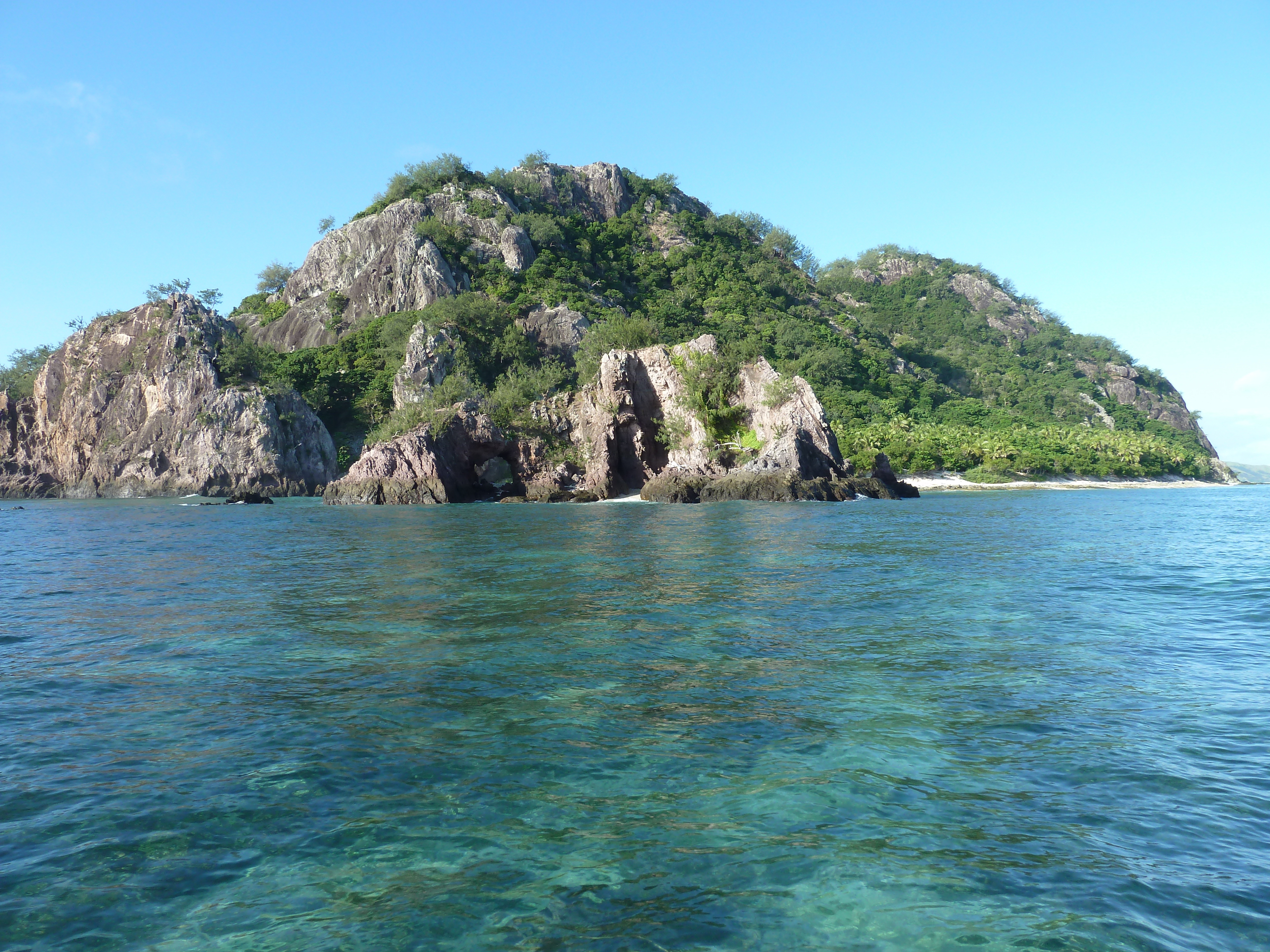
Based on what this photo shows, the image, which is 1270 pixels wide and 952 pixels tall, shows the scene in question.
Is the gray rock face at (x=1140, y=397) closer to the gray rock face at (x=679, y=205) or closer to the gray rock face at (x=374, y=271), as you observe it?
the gray rock face at (x=679, y=205)

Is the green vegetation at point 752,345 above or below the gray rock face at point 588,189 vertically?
below

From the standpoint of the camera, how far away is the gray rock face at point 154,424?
6762 centimetres

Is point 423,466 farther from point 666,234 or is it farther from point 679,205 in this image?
point 679,205

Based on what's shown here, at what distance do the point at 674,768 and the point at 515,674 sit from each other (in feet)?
11.0

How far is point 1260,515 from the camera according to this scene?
129ft

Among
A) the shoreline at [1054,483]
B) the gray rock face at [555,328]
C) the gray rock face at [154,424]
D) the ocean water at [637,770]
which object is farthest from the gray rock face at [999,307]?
the ocean water at [637,770]

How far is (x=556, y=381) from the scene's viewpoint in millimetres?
72562

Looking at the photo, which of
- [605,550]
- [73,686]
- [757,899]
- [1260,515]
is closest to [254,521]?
[605,550]

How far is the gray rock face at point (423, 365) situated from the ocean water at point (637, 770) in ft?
200

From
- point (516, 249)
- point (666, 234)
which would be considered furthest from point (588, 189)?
point (516, 249)

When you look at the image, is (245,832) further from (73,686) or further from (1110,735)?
(1110,735)

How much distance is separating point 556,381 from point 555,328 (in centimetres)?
1668

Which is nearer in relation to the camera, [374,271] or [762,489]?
[762,489]

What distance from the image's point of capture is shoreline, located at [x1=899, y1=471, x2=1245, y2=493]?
2717 inches
